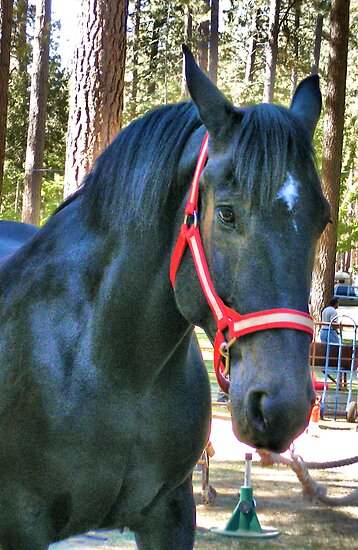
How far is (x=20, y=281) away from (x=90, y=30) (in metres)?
4.54

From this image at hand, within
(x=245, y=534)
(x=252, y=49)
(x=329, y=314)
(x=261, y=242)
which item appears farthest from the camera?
(x=252, y=49)

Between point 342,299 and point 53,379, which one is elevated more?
point 53,379

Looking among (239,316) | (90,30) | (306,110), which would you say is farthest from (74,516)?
(90,30)

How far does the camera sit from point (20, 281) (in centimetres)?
333

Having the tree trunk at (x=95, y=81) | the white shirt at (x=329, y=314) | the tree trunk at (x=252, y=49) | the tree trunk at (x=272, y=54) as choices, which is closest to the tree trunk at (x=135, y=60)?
A: the tree trunk at (x=252, y=49)

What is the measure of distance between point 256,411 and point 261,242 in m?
0.47

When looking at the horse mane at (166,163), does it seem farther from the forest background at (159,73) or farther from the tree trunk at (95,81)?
the forest background at (159,73)

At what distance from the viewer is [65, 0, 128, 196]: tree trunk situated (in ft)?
24.0

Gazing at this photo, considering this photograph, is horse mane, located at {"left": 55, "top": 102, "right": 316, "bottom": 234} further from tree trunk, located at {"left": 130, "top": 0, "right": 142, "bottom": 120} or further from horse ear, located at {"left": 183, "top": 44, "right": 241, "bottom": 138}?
tree trunk, located at {"left": 130, "top": 0, "right": 142, "bottom": 120}

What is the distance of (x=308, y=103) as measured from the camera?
9.37 feet

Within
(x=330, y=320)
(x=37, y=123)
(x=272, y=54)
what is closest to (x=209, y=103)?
(x=330, y=320)

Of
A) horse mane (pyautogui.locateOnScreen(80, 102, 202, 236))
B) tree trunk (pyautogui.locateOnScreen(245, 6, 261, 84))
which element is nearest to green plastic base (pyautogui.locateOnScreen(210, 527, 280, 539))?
horse mane (pyautogui.locateOnScreen(80, 102, 202, 236))

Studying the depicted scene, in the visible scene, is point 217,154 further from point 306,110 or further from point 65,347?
point 65,347

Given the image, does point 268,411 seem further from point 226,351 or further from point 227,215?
point 227,215
